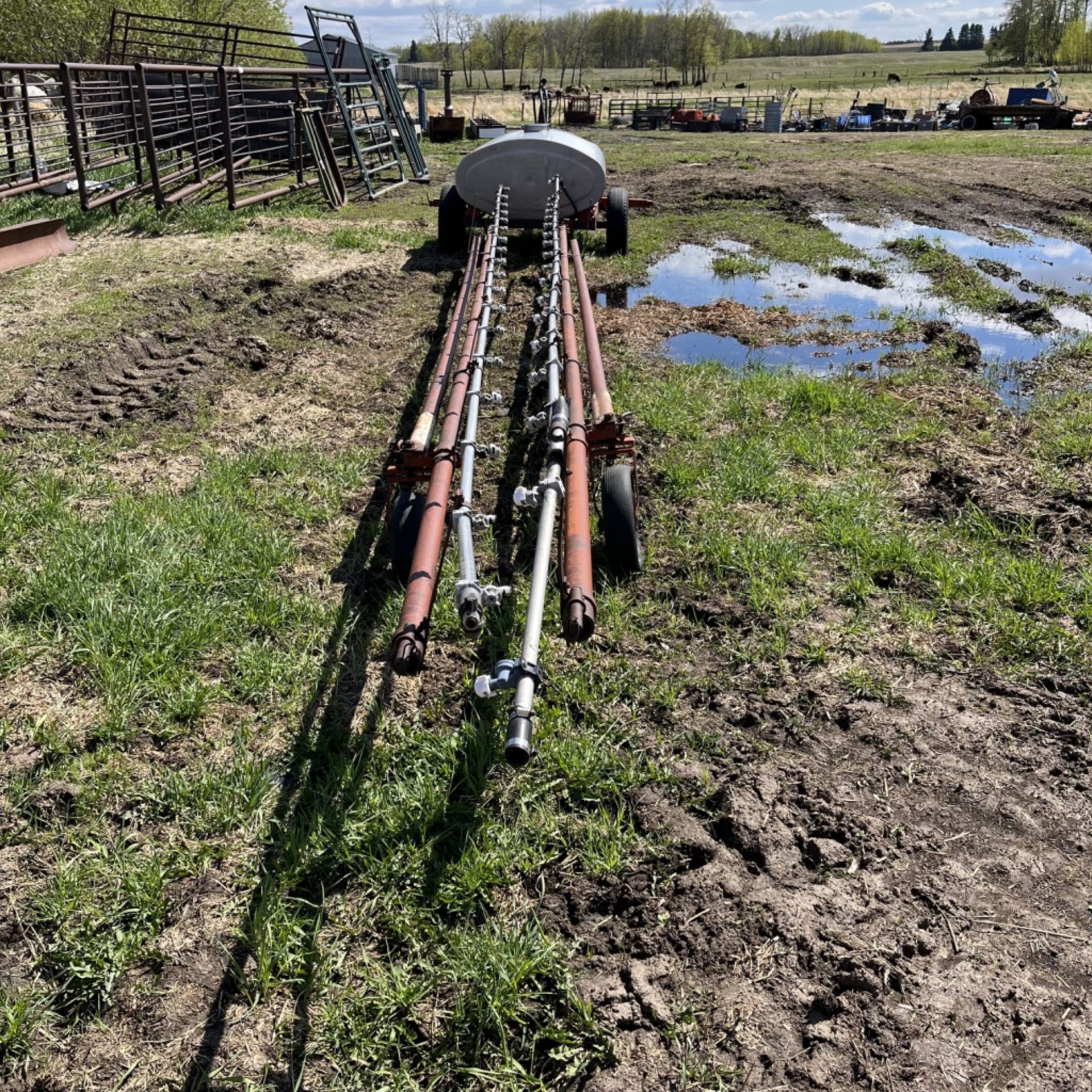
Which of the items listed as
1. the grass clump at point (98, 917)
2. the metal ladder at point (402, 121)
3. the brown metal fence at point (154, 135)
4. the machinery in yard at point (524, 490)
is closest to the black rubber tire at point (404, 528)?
the machinery in yard at point (524, 490)

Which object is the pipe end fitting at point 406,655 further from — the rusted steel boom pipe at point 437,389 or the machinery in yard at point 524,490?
the rusted steel boom pipe at point 437,389

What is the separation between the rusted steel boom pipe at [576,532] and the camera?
2.56 m

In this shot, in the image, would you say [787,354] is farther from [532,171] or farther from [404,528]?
[404,528]

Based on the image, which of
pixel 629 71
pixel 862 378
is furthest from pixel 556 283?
pixel 629 71

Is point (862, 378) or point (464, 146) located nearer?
point (862, 378)

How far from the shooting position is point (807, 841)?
265 cm

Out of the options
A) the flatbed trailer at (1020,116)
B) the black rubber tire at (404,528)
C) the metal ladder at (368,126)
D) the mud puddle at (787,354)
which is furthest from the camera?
the flatbed trailer at (1020,116)

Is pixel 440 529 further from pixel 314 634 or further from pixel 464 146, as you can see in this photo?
pixel 464 146

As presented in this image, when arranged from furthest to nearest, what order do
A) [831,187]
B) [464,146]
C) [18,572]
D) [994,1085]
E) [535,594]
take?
[464,146] → [831,187] → [18,572] → [535,594] → [994,1085]

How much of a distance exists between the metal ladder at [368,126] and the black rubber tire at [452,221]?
4.58 m

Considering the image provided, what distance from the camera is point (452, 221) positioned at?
10.1 m

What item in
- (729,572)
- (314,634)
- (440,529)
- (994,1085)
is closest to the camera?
(994,1085)

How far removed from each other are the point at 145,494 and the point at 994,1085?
437 centimetres

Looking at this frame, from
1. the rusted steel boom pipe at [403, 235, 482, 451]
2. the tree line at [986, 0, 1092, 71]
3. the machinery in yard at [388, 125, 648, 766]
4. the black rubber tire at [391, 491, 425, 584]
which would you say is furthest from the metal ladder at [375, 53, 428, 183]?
the tree line at [986, 0, 1092, 71]
